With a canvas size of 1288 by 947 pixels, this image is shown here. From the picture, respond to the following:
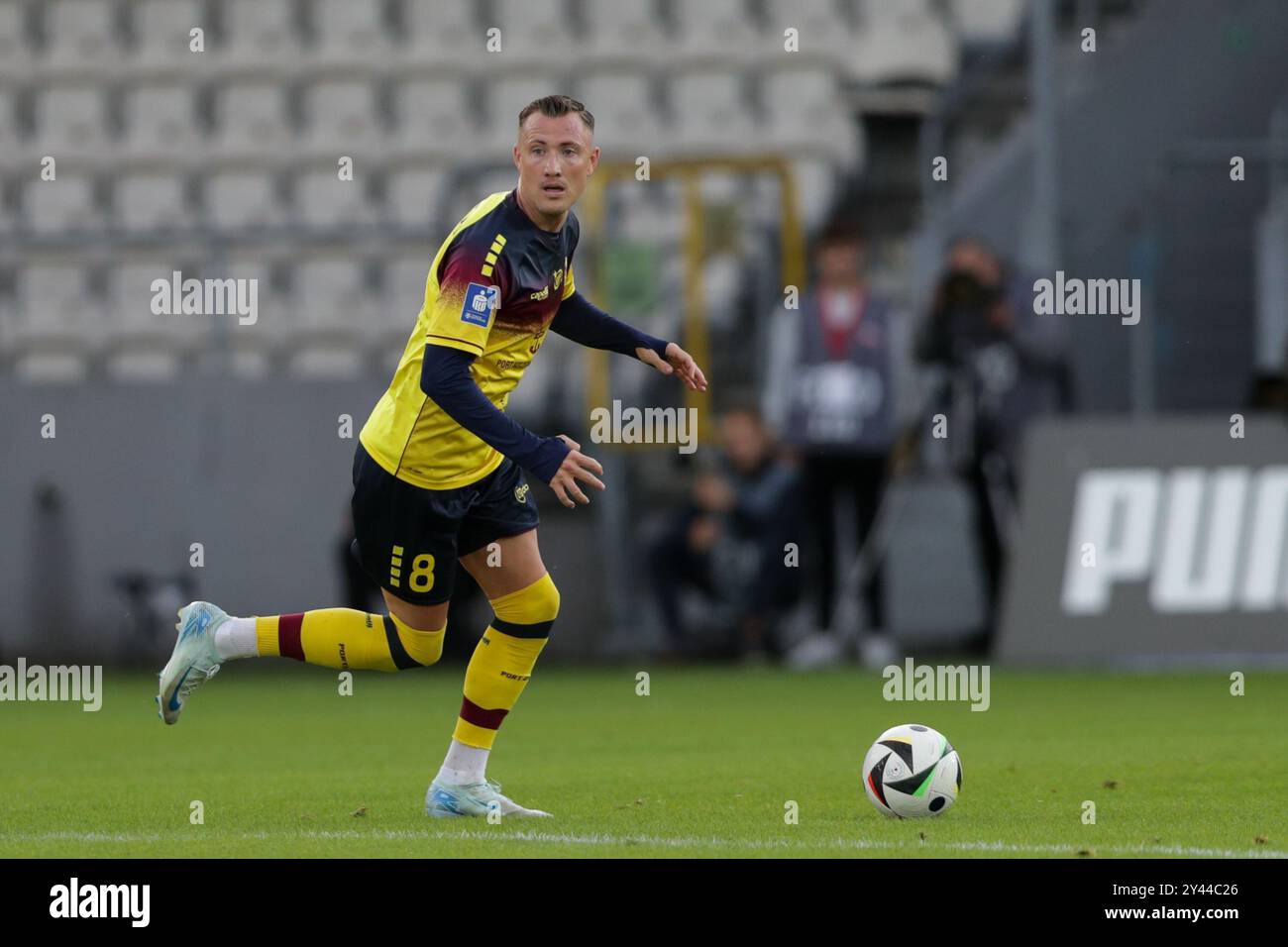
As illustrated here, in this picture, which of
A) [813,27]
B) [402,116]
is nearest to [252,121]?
[402,116]

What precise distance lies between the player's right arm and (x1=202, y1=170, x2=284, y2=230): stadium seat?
16.2m

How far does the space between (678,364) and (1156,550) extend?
6555 millimetres

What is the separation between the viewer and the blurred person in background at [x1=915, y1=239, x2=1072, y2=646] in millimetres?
13750

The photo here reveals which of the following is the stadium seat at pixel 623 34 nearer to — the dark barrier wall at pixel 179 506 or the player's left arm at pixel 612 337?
the dark barrier wall at pixel 179 506

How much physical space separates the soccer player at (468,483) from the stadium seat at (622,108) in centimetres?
1511

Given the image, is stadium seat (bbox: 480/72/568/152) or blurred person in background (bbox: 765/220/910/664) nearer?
blurred person in background (bbox: 765/220/910/664)

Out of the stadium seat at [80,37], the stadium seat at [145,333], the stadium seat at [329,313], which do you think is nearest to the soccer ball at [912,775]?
the stadium seat at [329,313]

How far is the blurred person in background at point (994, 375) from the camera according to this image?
1375cm

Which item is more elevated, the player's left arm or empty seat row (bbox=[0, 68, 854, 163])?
empty seat row (bbox=[0, 68, 854, 163])

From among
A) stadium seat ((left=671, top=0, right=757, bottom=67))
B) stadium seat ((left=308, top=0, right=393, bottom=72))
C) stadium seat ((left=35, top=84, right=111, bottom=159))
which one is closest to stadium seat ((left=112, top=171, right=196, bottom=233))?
stadium seat ((left=35, top=84, right=111, bottom=159))

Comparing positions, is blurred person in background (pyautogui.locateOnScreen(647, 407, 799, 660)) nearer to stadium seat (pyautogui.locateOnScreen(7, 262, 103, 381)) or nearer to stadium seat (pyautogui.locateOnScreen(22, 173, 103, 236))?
stadium seat (pyautogui.locateOnScreen(7, 262, 103, 381))

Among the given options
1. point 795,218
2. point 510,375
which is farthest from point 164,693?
point 795,218
